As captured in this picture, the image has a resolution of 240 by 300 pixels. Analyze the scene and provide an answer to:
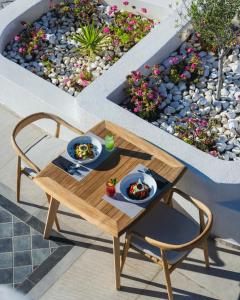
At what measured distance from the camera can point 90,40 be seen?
767 centimetres

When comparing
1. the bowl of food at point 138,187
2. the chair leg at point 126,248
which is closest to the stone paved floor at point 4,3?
the bowl of food at point 138,187

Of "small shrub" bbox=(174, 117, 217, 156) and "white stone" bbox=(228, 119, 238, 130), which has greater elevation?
"white stone" bbox=(228, 119, 238, 130)

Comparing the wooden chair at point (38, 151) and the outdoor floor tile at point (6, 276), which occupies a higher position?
the wooden chair at point (38, 151)

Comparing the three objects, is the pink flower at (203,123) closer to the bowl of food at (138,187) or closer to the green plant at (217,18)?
the green plant at (217,18)

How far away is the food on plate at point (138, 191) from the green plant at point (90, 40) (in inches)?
104

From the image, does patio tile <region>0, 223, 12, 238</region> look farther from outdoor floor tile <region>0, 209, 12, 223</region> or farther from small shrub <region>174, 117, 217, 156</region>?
small shrub <region>174, 117, 217, 156</region>

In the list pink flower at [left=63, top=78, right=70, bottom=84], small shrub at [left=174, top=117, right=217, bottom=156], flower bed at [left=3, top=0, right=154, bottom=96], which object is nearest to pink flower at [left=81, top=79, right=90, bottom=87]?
flower bed at [left=3, top=0, right=154, bottom=96]

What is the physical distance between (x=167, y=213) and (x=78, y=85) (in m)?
2.21

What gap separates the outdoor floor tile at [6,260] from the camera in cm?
639

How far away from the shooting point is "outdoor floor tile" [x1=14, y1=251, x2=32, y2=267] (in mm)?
6395

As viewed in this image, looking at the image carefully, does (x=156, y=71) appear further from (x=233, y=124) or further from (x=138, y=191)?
(x=138, y=191)

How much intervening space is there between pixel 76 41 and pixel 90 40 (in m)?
0.41

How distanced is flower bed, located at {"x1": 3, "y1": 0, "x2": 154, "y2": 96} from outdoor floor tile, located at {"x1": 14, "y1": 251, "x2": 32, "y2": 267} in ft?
6.59

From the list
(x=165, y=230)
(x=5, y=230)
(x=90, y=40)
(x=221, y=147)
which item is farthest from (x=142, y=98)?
(x=5, y=230)
